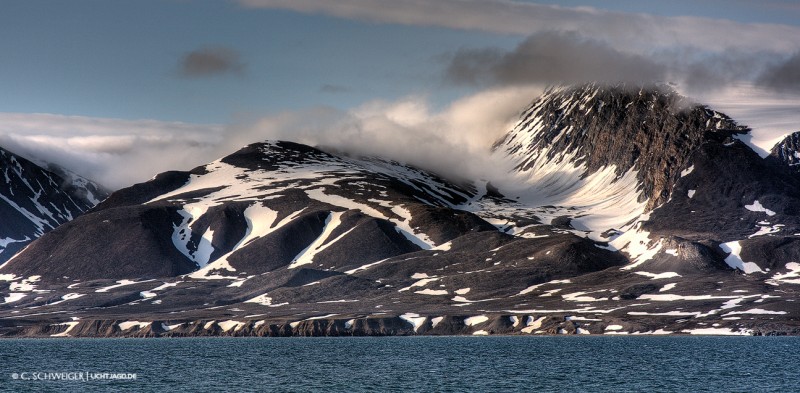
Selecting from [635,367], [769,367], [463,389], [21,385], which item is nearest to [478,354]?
[635,367]

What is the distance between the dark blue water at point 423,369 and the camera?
126m

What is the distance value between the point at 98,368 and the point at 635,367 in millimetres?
69580

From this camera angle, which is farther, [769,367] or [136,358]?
[136,358]

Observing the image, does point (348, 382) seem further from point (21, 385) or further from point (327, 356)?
point (327, 356)

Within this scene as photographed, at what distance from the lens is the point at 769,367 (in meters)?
150

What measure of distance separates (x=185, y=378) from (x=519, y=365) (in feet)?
147

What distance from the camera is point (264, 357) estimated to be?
179 m

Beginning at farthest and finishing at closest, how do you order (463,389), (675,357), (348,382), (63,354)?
(63,354) < (675,357) < (348,382) < (463,389)

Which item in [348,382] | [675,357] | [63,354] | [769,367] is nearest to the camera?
[348,382]

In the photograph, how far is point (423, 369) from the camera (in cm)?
14988

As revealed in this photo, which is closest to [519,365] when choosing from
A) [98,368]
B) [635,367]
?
[635,367]

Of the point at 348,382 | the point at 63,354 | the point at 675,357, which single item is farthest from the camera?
the point at 63,354

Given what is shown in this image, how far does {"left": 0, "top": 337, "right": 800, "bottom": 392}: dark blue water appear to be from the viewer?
126 metres

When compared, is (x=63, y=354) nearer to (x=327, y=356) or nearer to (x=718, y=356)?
(x=327, y=356)
